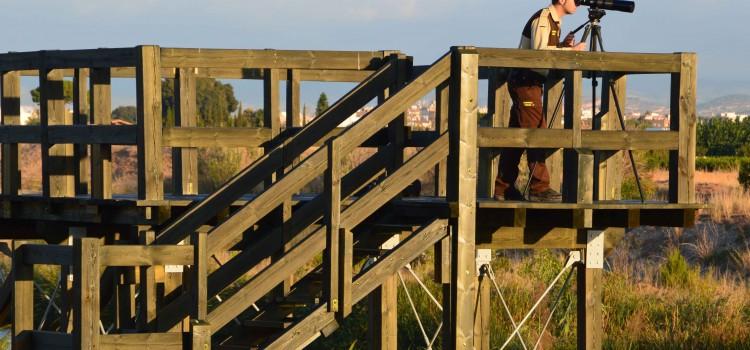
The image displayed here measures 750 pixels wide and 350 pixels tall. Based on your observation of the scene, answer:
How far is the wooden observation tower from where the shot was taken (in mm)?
11562

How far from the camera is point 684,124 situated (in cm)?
1303

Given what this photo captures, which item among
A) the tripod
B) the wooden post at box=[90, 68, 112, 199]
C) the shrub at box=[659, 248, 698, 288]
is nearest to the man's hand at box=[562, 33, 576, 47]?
the tripod

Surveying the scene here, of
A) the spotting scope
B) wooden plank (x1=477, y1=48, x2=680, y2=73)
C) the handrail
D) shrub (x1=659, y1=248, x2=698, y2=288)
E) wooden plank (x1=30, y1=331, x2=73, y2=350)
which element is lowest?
shrub (x1=659, y1=248, x2=698, y2=288)

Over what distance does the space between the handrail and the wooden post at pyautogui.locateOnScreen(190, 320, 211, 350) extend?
159 centimetres

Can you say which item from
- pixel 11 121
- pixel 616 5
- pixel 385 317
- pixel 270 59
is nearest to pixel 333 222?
pixel 270 59

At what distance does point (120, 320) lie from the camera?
1358 centimetres

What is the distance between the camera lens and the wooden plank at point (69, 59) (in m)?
13.1

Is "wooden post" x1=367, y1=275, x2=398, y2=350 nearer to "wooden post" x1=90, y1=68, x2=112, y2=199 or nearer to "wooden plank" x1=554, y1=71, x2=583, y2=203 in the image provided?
"wooden plank" x1=554, y1=71, x2=583, y2=203

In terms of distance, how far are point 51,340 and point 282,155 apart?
275cm

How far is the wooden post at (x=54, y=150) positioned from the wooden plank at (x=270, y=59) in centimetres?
151

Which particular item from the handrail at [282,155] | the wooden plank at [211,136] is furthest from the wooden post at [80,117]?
the handrail at [282,155]

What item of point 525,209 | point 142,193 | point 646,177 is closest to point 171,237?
point 142,193

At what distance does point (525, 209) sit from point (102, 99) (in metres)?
3.84

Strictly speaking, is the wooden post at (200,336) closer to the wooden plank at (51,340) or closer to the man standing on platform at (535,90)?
the wooden plank at (51,340)
